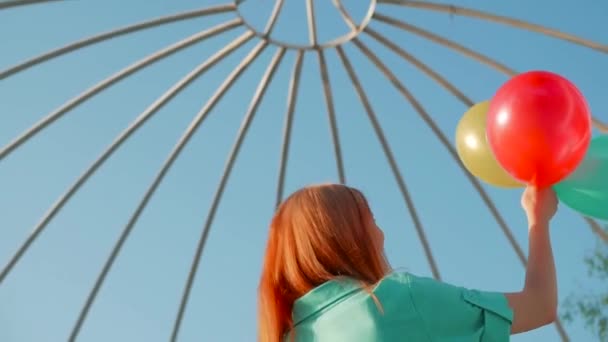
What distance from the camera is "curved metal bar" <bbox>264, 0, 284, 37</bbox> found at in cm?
1112

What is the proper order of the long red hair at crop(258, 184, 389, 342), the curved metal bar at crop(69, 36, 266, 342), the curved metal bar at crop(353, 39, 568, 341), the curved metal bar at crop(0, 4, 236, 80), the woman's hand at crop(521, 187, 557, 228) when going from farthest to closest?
1. the curved metal bar at crop(69, 36, 266, 342)
2. the curved metal bar at crop(353, 39, 568, 341)
3. the curved metal bar at crop(0, 4, 236, 80)
4. the woman's hand at crop(521, 187, 557, 228)
5. the long red hair at crop(258, 184, 389, 342)

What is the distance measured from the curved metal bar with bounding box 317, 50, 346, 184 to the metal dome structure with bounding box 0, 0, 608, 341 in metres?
0.01

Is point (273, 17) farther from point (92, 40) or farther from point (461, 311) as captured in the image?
point (461, 311)

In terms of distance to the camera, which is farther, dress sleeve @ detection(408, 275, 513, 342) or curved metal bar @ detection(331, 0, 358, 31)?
curved metal bar @ detection(331, 0, 358, 31)

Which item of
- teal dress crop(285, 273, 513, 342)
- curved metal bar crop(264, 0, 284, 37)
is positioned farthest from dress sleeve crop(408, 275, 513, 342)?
curved metal bar crop(264, 0, 284, 37)

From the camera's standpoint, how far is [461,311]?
3717 mm

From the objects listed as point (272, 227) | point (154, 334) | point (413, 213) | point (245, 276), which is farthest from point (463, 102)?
point (272, 227)

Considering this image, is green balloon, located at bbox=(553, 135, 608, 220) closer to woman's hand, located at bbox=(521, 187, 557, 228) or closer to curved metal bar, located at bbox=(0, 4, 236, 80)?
woman's hand, located at bbox=(521, 187, 557, 228)

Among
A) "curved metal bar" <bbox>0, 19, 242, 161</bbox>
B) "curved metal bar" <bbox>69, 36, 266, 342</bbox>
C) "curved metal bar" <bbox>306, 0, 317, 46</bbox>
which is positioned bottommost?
"curved metal bar" <bbox>69, 36, 266, 342</bbox>

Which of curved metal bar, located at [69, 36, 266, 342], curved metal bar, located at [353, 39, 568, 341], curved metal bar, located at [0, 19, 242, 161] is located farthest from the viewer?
curved metal bar, located at [69, 36, 266, 342]

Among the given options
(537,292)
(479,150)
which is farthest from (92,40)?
(537,292)

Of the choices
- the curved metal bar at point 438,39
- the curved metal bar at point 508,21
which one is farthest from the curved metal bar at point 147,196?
the curved metal bar at point 508,21

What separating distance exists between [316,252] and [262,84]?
8.17 m

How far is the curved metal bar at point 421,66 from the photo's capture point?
11406mm
